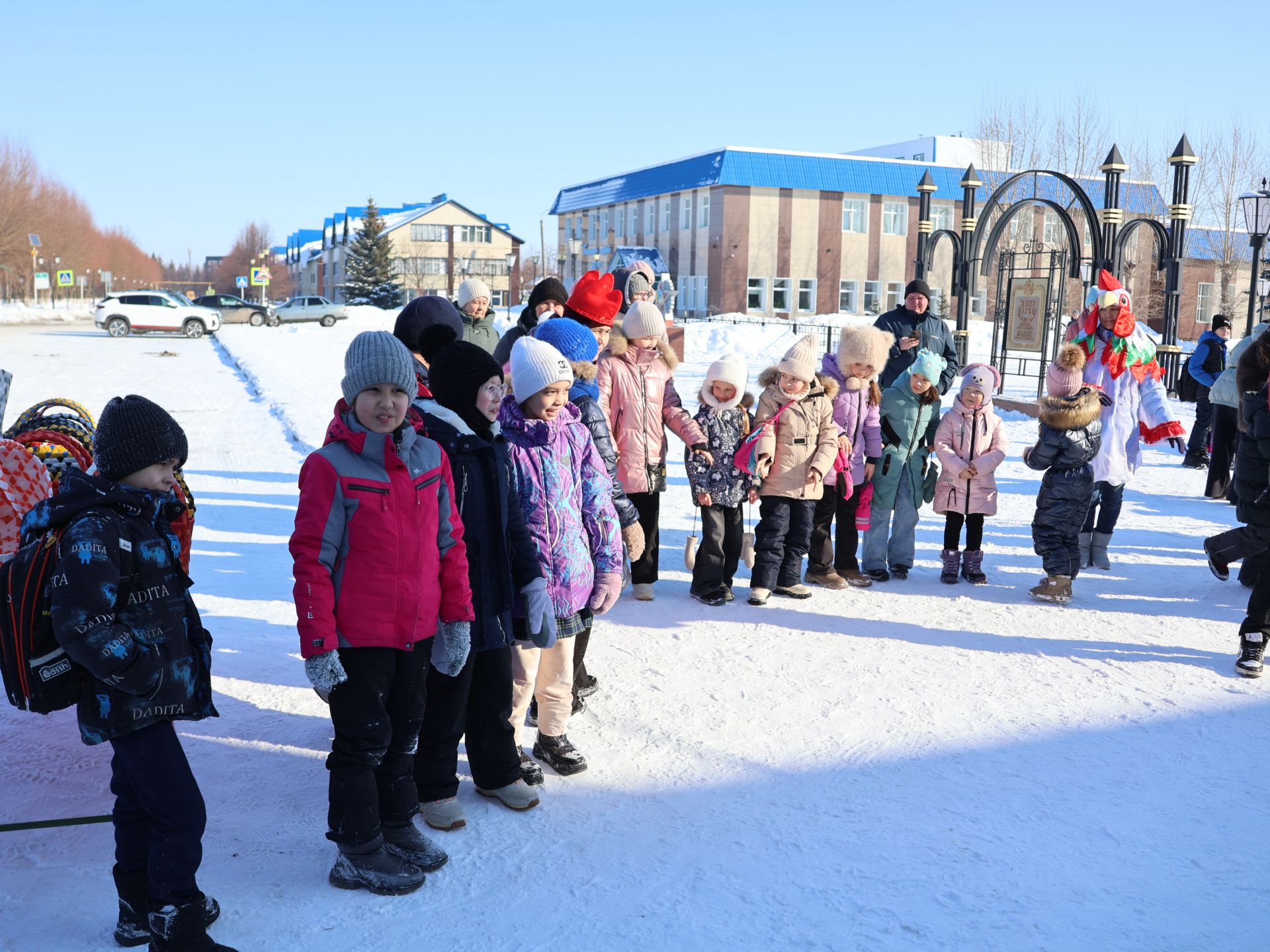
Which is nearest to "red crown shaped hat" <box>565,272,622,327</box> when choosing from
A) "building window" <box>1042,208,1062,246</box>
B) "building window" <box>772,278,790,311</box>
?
"building window" <box>1042,208,1062,246</box>

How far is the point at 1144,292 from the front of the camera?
38.8m

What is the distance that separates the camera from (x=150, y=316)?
34.4 meters

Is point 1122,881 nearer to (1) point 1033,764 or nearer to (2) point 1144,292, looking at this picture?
(1) point 1033,764

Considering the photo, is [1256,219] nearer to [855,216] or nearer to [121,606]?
[121,606]

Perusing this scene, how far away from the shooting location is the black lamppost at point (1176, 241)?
12945 mm

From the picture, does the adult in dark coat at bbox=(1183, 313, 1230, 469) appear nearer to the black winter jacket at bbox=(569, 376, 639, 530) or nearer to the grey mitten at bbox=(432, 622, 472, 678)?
the black winter jacket at bbox=(569, 376, 639, 530)

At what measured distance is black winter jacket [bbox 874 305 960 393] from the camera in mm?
→ 7047

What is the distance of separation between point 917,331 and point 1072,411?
5.00 feet

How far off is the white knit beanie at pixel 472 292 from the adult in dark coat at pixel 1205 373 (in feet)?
23.5

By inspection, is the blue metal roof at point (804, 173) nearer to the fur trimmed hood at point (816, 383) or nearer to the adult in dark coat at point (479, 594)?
the fur trimmed hood at point (816, 383)

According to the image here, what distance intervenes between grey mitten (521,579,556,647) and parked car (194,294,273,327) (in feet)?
136

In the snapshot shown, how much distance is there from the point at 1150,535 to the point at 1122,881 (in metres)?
5.23

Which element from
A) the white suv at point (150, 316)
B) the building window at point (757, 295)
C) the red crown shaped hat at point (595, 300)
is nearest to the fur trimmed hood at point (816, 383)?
the red crown shaped hat at point (595, 300)

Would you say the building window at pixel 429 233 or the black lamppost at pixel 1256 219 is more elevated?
the building window at pixel 429 233
